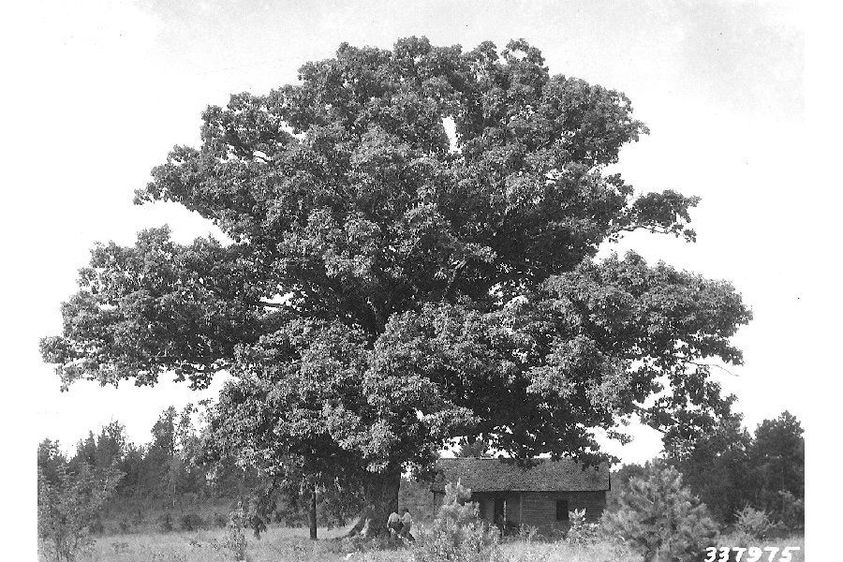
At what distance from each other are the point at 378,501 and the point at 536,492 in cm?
2154

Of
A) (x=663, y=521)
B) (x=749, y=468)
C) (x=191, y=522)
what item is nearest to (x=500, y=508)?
(x=191, y=522)

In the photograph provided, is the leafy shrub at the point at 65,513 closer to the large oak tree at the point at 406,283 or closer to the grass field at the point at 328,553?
the grass field at the point at 328,553

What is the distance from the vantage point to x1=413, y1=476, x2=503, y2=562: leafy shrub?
17156mm

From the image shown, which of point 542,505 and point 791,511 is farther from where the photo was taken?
point 542,505

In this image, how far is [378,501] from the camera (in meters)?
27.6

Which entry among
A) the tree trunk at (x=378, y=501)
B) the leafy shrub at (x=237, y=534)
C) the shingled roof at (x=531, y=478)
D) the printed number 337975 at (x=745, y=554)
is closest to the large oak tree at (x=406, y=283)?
the tree trunk at (x=378, y=501)

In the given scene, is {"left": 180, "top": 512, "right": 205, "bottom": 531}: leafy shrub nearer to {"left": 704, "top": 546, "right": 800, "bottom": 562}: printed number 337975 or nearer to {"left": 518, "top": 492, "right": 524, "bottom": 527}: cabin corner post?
Answer: {"left": 518, "top": 492, "right": 524, "bottom": 527}: cabin corner post

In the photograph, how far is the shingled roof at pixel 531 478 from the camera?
153ft

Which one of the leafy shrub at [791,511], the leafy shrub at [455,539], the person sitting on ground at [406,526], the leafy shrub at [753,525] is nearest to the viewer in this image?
the leafy shrub at [455,539]

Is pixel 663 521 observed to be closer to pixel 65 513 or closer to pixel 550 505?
pixel 65 513

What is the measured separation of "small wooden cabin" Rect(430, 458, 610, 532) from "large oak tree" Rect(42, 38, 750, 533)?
60.2ft

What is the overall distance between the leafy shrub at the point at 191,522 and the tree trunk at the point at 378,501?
62.9 ft
